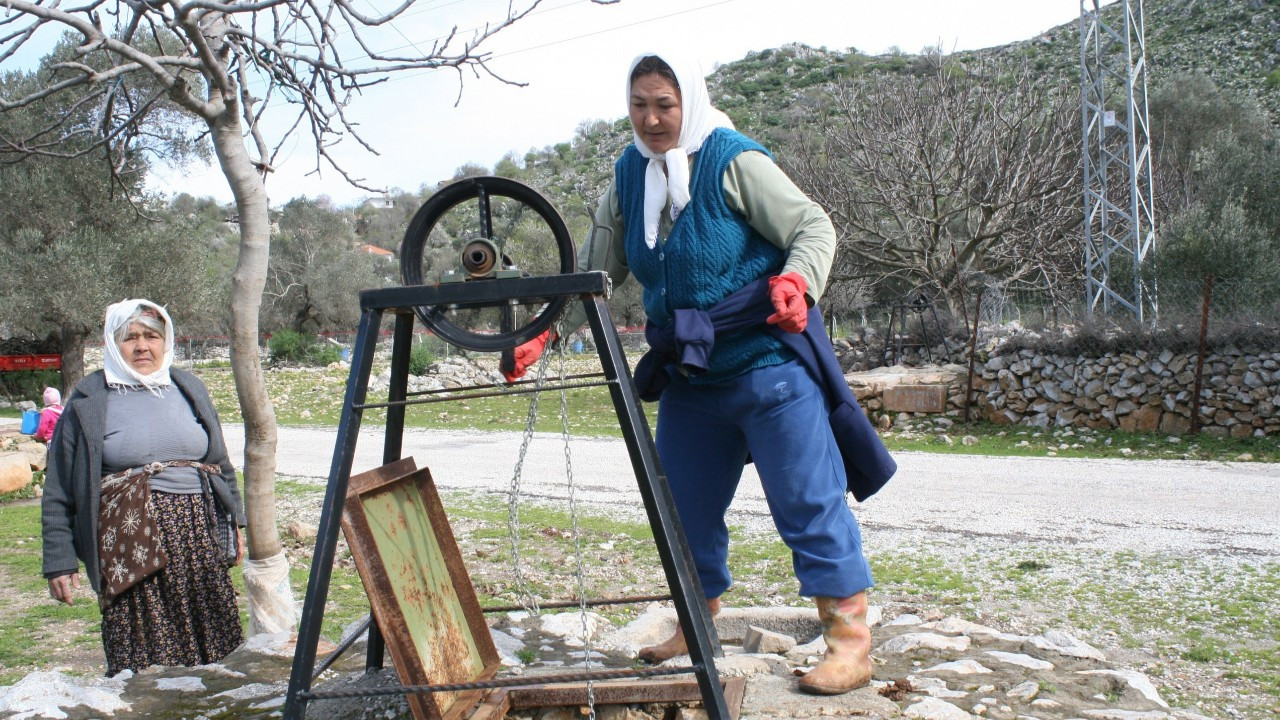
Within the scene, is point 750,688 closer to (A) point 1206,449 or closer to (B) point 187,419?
(B) point 187,419

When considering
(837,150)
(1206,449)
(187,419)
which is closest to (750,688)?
(187,419)

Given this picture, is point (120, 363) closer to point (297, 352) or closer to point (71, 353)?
point (71, 353)

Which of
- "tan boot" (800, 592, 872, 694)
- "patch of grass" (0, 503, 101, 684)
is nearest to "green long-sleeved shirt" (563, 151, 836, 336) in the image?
"tan boot" (800, 592, 872, 694)

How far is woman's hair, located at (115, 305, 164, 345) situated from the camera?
137 inches

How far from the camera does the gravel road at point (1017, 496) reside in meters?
5.96

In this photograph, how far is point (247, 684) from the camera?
10.4 feet

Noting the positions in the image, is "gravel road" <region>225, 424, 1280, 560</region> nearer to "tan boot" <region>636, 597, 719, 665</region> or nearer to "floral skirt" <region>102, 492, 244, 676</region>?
"tan boot" <region>636, 597, 719, 665</region>

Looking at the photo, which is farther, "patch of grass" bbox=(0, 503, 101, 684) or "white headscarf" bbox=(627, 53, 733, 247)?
"patch of grass" bbox=(0, 503, 101, 684)

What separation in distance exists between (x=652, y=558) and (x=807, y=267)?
349cm

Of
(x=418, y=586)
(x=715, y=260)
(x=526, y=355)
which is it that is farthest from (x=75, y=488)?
(x=715, y=260)

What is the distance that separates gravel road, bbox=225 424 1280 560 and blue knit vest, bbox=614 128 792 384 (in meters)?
3.66

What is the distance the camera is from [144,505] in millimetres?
3393

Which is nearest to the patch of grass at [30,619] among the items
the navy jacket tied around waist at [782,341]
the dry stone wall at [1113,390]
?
the navy jacket tied around waist at [782,341]

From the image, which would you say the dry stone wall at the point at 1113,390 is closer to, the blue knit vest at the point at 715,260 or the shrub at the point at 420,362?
the blue knit vest at the point at 715,260
